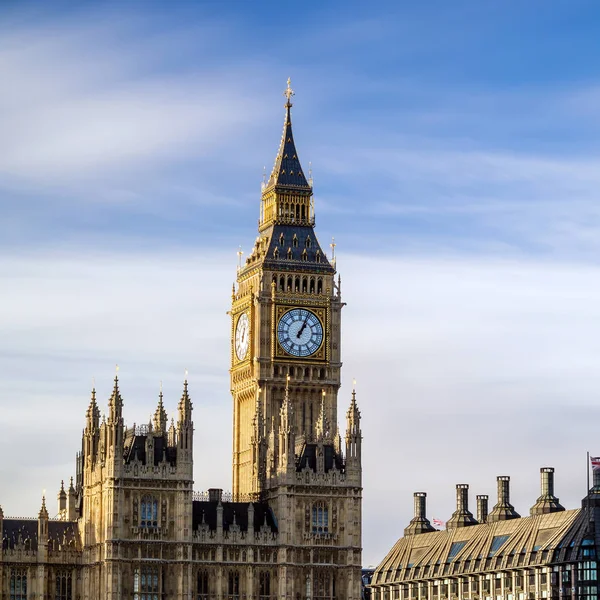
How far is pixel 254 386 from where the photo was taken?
639 ft

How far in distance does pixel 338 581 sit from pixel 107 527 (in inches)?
778

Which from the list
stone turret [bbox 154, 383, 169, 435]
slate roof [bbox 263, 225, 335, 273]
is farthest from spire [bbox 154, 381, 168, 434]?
slate roof [bbox 263, 225, 335, 273]

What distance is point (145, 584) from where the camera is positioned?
554ft

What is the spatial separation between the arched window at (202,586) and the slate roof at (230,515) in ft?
12.2

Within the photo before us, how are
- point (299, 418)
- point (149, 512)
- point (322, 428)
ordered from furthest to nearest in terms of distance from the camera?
point (299, 418), point (322, 428), point (149, 512)

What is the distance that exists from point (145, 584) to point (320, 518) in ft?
51.2

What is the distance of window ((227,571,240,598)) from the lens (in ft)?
564

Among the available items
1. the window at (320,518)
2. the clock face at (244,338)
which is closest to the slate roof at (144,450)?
the window at (320,518)

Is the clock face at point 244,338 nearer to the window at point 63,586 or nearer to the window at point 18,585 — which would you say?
the window at point 63,586

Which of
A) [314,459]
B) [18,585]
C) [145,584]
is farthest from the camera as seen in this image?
[314,459]

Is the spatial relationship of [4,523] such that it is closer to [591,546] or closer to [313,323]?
[313,323]

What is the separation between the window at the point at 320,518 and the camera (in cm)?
17462

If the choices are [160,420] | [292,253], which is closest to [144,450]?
[160,420]

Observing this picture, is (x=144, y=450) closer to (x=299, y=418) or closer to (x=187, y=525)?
(x=187, y=525)
